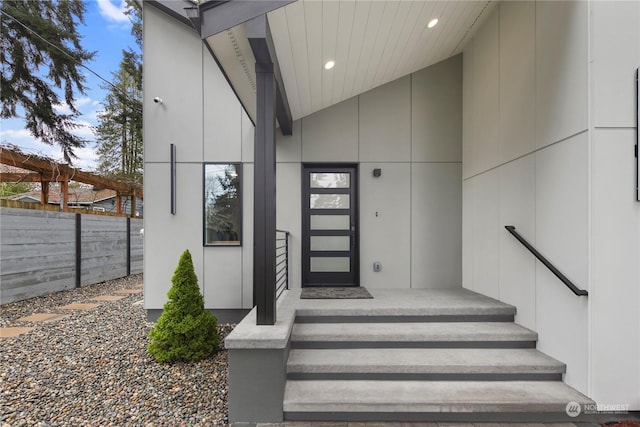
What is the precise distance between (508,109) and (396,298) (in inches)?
102

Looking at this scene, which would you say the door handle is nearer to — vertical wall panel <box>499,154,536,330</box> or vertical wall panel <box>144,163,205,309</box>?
vertical wall panel <box>499,154,536,330</box>

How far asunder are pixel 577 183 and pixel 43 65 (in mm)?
11278

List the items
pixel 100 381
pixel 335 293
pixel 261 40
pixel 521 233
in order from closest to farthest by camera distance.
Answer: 1. pixel 261 40
2. pixel 100 381
3. pixel 521 233
4. pixel 335 293

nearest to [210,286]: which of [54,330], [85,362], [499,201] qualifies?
[85,362]

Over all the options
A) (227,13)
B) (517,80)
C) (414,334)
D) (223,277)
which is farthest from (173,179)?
(517,80)

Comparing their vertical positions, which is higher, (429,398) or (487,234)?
(487,234)

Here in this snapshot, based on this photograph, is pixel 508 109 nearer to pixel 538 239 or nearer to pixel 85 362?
pixel 538 239

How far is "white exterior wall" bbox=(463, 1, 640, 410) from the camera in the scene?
219 centimetres

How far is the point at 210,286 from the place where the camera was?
4242 millimetres

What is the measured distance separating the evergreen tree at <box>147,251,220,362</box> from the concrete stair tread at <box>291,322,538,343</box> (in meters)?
1.06

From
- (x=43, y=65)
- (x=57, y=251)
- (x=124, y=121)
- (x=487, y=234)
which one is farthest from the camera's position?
(x=124, y=121)

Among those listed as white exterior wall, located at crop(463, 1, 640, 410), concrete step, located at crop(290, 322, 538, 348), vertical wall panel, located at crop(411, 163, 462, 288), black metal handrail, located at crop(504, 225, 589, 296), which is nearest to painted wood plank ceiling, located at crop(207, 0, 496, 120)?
white exterior wall, located at crop(463, 1, 640, 410)

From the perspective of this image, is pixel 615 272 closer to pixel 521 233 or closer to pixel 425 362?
pixel 521 233

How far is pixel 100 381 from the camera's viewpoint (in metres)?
2.73
